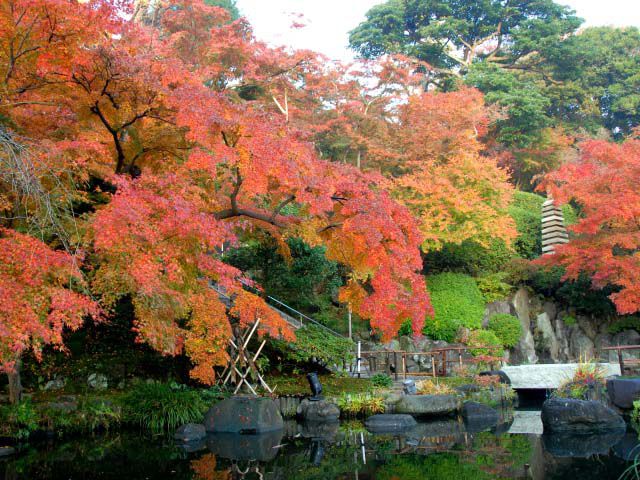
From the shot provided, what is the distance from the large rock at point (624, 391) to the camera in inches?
498

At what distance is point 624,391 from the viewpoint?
1276 centimetres

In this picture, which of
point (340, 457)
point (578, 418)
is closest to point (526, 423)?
point (578, 418)

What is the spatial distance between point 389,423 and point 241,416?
115 inches

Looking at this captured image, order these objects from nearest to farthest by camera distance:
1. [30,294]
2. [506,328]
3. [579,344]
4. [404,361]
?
[30,294] → [404,361] → [506,328] → [579,344]

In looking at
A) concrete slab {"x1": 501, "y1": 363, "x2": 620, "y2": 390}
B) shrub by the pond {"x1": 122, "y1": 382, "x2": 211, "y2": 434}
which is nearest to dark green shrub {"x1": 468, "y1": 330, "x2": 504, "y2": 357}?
concrete slab {"x1": 501, "y1": 363, "x2": 620, "y2": 390}

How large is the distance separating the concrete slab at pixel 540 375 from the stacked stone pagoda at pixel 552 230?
18.2 ft

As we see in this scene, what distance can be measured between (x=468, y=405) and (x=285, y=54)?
13230mm

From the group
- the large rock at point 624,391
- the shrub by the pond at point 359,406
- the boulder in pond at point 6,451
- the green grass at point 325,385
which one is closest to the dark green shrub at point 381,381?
the green grass at point 325,385

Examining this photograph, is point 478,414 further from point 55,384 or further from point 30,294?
point 30,294

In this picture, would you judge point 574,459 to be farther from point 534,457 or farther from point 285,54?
point 285,54

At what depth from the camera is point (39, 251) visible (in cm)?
793

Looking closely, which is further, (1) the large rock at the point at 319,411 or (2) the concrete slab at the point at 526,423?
(1) the large rock at the point at 319,411

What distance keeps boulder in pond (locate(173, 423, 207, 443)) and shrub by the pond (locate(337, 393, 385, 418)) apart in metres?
3.37

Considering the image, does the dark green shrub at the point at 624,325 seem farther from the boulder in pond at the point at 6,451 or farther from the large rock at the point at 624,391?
the boulder in pond at the point at 6,451
